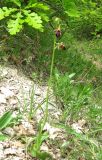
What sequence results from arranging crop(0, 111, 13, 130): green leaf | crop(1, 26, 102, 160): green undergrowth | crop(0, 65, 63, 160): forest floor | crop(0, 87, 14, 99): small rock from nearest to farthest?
crop(0, 111, 13, 130): green leaf, crop(0, 65, 63, 160): forest floor, crop(1, 26, 102, 160): green undergrowth, crop(0, 87, 14, 99): small rock

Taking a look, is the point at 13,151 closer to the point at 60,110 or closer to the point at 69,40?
the point at 60,110

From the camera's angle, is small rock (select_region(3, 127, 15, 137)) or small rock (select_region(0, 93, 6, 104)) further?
small rock (select_region(0, 93, 6, 104))

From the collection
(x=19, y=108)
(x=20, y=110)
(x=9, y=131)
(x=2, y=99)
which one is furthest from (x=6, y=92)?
(x=9, y=131)

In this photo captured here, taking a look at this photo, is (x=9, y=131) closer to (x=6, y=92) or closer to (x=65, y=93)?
(x=6, y=92)

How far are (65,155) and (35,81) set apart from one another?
1.33m

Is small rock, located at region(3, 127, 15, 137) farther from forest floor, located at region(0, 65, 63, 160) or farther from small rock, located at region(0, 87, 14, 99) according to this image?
small rock, located at region(0, 87, 14, 99)

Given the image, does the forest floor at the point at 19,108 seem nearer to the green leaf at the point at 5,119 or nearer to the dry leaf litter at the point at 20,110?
the dry leaf litter at the point at 20,110

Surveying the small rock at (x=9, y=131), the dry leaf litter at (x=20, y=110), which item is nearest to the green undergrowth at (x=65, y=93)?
the dry leaf litter at (x=20, y=110)

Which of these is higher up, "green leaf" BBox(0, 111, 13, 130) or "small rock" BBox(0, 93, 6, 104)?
"green leaf" BBox(0, 111, 13, 130)

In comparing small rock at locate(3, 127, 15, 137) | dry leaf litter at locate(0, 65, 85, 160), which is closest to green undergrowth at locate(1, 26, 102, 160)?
dry leaf litter at locate(0, 65, 85, 160)

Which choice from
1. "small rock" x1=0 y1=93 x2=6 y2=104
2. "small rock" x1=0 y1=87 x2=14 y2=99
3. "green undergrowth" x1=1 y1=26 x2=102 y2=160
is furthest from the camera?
"small rock" x1=0 y1=87 x2=14 y2=99

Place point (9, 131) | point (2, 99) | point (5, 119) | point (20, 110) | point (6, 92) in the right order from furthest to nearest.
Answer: point (6, 92), point (2, 99), point (20, 110), point (9, 131), point (5, 119)

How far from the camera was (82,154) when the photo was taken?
3.71 m

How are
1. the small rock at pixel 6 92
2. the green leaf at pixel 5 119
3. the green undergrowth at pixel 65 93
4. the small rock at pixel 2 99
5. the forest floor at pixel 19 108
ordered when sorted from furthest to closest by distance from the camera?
the small rock at pixel 6 92 < the small rock at pixel 2 99 < the green undergrowth at pixel 65 93 < the forest floor at pixel 19 108 < the green leaf at pixel 5 119
